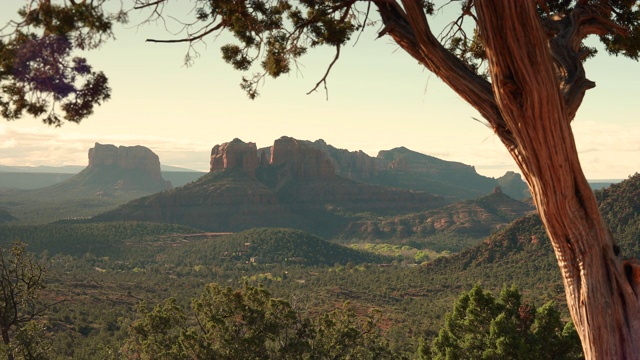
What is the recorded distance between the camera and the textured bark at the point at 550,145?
4.80 meters

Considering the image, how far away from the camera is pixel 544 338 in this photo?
1856 centimetres

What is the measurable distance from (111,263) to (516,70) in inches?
3305

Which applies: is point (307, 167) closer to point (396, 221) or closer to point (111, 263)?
point (396, 221)

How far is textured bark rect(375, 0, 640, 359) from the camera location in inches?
189

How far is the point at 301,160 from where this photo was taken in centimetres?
15425

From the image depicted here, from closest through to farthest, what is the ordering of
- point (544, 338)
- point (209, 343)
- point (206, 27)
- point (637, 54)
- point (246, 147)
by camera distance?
point (206, 27), point (637, 54), point (544, 338), point (209, 343), point (246, 147)

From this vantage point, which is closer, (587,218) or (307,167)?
(587,218)

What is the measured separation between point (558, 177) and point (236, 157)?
138 m

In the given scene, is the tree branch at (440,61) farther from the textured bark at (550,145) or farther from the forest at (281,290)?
the forest at (281,290)

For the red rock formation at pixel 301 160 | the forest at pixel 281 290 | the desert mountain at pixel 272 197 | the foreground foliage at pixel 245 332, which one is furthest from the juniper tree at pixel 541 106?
the red rock formation at pixel 301 160

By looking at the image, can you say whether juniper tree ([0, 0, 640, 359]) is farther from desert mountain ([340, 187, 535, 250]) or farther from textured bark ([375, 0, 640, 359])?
desert mountain ([340, 187, 535, 250])

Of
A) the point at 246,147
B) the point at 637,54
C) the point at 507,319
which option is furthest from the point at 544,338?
the point at 246,147

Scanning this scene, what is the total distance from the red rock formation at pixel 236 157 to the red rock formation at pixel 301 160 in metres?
10.2

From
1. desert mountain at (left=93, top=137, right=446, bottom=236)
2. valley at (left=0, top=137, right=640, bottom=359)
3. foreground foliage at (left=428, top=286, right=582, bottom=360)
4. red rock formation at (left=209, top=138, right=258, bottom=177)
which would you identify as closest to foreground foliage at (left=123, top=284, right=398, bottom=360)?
valley at (left=0, top=137, right=640, bottom=359)
